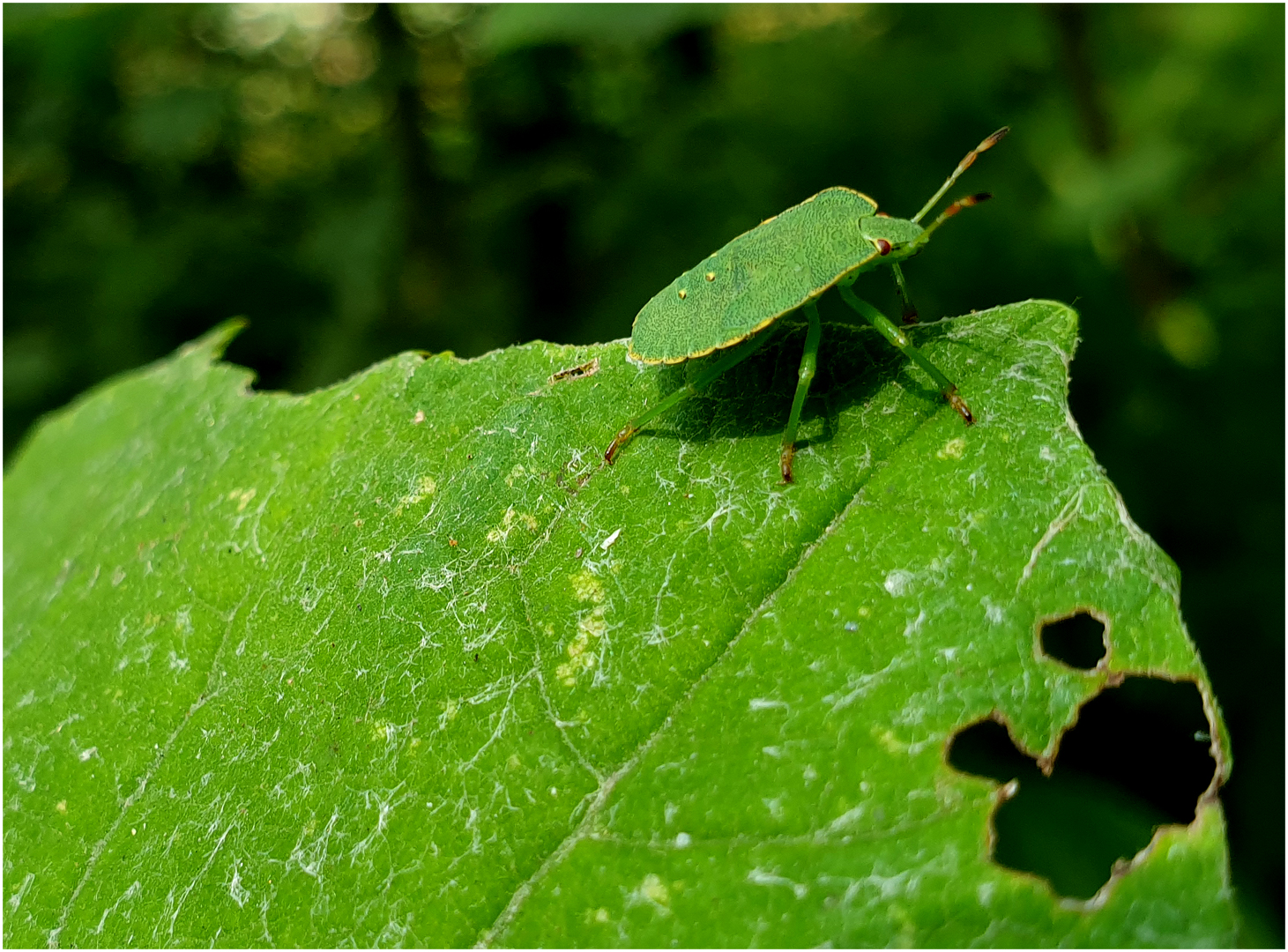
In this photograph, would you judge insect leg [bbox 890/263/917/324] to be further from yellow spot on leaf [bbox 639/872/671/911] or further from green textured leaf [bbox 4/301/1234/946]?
yellow spot on leaf [bbox 639/872/671/911]

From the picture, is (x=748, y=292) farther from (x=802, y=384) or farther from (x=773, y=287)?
(x=802, y=384)

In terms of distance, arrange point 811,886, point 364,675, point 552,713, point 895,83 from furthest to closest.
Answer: point 895,83 < point 364,675 < point 552,713 < point 811,886

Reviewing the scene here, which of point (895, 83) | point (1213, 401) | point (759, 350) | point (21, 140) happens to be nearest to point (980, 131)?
point (895, 83)

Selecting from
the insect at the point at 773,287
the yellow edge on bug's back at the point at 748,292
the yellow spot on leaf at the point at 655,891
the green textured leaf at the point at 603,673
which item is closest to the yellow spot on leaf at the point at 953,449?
the green textured leaf at the point at 603,673

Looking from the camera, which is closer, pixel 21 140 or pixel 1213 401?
pixel 1213 401

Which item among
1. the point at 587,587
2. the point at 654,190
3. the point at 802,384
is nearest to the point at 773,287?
the point at 802,384

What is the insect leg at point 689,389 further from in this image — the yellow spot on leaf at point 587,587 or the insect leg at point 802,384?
the yellow spot on leaf at point 587,587

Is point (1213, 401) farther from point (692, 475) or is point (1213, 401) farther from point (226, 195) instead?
point (226, 195)
